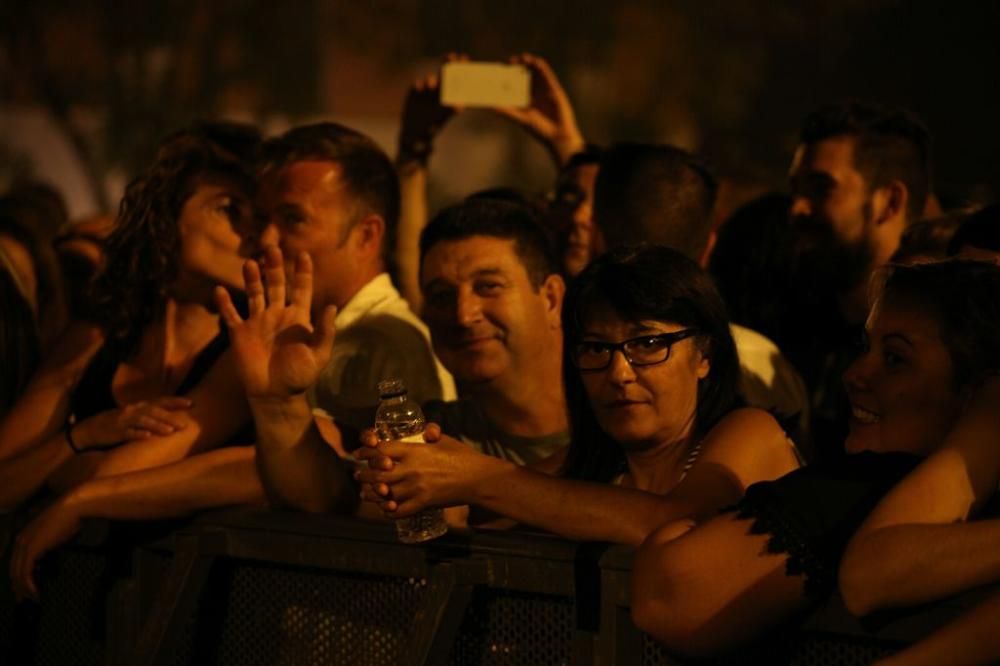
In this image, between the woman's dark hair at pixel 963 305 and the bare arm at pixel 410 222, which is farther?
the bare arm at pixel 410 222

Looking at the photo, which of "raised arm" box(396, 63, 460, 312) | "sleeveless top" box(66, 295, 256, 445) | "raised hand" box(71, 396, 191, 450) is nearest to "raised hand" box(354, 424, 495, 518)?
"raised hand" box(71, 396, 191, 450)

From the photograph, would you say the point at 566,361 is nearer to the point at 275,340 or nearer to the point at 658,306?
the point at 658,306

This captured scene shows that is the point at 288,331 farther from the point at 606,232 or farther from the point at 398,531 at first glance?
the point at 606,232

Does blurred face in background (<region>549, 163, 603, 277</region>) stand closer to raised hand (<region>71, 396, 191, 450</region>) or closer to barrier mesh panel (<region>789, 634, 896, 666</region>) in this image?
raised hand (<region>71, 396, 191, 450</region>)

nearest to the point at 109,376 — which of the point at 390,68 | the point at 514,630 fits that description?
the point at 514,630

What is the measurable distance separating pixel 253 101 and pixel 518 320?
19764mm

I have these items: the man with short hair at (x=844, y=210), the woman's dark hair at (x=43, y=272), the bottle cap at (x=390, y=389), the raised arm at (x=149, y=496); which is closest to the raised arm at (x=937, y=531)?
the bottle cap at (x=390, y=389)

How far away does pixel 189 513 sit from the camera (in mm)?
3578

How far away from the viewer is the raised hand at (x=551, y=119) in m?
5.83

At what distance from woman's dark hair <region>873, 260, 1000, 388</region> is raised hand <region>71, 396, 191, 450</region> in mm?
2003

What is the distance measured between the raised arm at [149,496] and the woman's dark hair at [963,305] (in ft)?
5.38

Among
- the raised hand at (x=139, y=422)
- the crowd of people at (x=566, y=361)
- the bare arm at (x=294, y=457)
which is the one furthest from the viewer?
the raised hand at (x=139, y=422)

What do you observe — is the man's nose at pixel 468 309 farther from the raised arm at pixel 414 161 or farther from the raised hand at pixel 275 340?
the raised arm at pixel 414 161

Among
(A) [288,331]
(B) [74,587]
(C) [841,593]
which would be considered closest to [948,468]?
(C) [841,593]
